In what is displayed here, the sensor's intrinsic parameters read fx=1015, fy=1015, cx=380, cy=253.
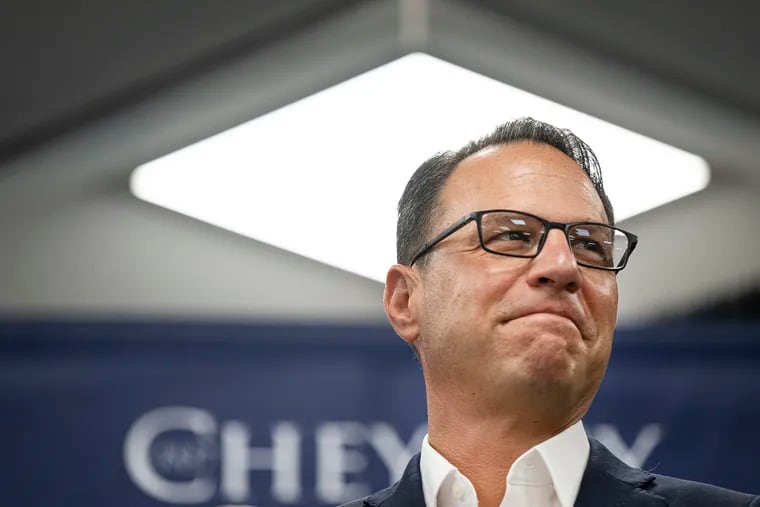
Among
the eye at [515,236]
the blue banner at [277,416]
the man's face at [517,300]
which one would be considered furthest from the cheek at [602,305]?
the blue banner at [277,416]

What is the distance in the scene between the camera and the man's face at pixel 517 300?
51.5 inches

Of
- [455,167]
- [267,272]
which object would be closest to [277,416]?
[267,272]

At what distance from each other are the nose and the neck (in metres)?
0.17

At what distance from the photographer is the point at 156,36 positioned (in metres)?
3.52

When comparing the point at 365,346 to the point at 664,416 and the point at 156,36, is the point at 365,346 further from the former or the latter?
the point at 156,36

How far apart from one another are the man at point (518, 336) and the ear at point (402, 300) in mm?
11

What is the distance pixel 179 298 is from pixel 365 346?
0.91m

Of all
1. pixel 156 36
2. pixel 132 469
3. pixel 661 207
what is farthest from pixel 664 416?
pixel 156 36

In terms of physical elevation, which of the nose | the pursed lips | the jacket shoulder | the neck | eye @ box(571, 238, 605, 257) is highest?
eye @ box(571, 238, 605, 257)

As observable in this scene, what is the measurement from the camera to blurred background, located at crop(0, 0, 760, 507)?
293 cm

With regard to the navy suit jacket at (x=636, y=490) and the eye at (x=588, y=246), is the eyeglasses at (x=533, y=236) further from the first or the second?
the navy suit jacket at (x=636, y=490)

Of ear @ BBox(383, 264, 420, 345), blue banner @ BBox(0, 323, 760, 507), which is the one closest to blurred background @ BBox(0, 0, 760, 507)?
blue banner @ BBox(0, 323, 760, 507)

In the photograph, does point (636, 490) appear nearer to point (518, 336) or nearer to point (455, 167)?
point (518, 336)

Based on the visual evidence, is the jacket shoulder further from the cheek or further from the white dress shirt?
the cheek
